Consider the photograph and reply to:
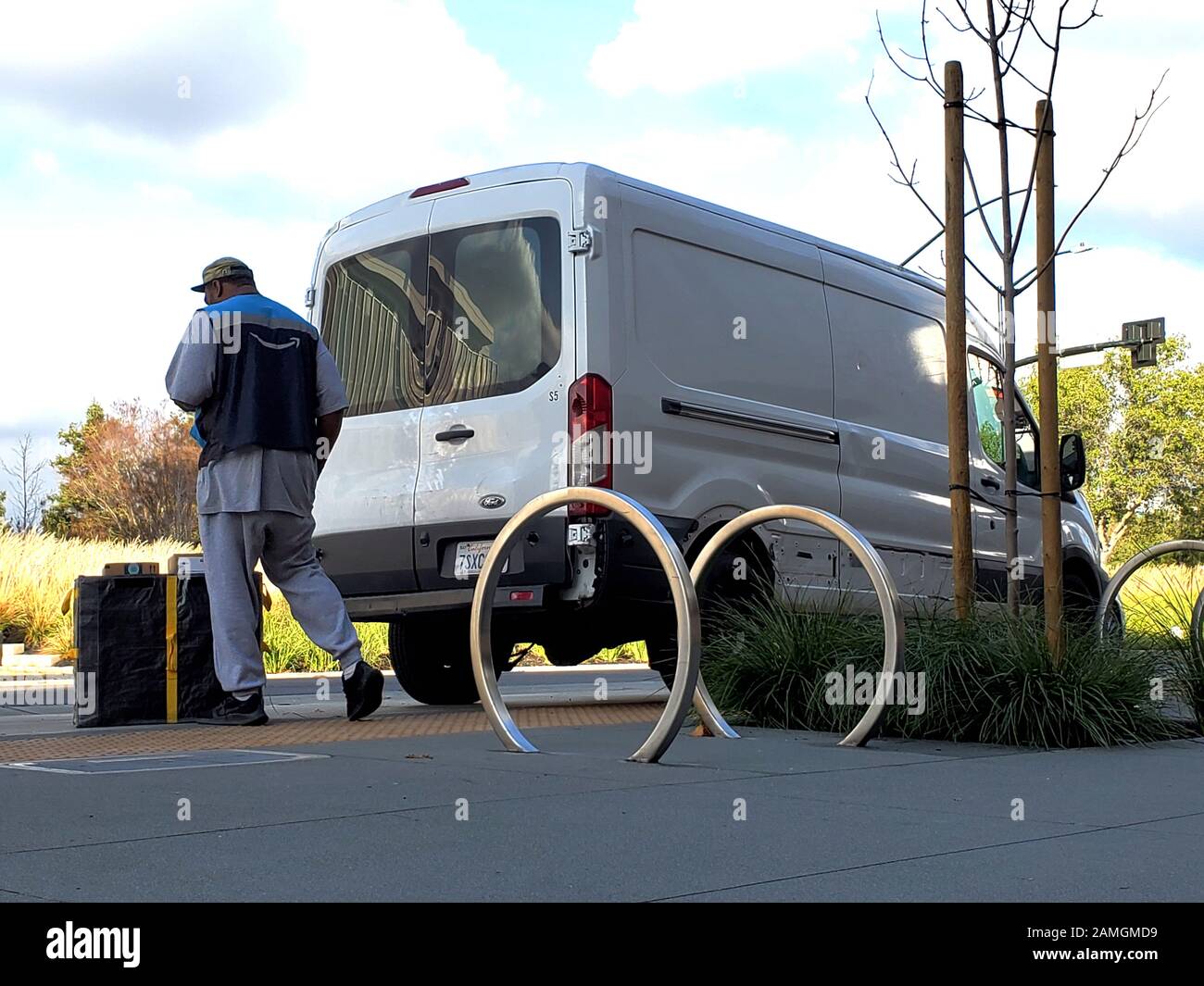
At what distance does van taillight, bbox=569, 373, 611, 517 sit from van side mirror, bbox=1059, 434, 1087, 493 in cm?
391

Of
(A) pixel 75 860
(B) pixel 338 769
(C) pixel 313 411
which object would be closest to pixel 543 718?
(C) pixel 313 411

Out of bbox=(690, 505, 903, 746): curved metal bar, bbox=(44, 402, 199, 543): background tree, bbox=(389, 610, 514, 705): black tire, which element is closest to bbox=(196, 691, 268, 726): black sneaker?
bbox=(389, 610, 514, 705): black tire

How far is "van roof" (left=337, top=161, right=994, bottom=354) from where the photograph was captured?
7.88 meters

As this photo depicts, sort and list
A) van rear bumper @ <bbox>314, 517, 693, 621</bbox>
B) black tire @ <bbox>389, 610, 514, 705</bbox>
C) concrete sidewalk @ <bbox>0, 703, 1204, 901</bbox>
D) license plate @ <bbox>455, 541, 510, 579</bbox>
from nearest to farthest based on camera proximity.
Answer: concrete sidewalk @ <bbox>0, 703, 1204, 901</bbox>
van rear bumper @ <bbox>314, 517, 693, 621</bbox>
license plate @ <bbox>455, 541, 510, 579</bbox>
black tire @ <bbox>389, 610, 514, 705</bbox>

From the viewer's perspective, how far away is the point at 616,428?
7582mm

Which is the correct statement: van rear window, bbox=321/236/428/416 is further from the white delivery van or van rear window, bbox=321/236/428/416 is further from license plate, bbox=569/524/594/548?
license plate, bbox=569/524/594/548

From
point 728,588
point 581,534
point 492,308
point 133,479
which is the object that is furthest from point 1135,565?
point 133,479

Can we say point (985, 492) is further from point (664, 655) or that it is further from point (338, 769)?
point (338, 769)

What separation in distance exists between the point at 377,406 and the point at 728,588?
2111 millimetres

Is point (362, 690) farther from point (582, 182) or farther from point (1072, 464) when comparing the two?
point (1072, 464)

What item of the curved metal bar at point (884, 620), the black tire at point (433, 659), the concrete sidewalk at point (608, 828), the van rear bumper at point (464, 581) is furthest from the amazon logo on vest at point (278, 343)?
the curved metal bar at point (884, 620)

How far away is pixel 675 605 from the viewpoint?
600cm
